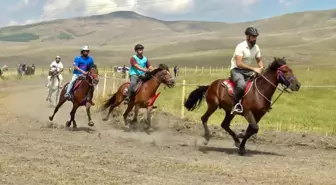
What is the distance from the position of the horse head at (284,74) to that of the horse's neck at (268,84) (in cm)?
9

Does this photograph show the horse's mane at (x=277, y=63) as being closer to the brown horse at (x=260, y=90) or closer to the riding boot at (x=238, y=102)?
the brown horse at (x=260, y=90)

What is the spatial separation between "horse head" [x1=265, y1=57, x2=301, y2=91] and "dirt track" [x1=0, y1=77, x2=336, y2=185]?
155 centimetres

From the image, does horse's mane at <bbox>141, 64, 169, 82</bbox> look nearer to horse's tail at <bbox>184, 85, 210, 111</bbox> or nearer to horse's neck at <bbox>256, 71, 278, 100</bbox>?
horse's tail at <bbox>184, 85, 210, 111</bbox>

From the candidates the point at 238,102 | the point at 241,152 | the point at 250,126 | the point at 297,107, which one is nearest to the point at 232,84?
the point at 238,102

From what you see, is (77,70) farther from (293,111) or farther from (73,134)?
(293,111)

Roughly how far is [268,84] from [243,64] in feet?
2.30

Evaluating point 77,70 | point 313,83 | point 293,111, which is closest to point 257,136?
point 77,70

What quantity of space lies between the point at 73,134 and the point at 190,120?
484cm

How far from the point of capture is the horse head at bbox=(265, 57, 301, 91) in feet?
38.2

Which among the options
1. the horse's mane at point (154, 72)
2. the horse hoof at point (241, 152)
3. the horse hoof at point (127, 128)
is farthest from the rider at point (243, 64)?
the horse hoof at point (127, 128)

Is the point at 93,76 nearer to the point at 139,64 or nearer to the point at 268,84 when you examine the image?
the point at 139,64

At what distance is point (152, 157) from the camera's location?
35.6 ft

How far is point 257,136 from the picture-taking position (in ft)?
49.7

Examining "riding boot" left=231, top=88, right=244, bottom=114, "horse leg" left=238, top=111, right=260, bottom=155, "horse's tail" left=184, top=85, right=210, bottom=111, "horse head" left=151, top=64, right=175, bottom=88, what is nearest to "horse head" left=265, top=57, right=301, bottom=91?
"riding boot" left=231, top=88, right=244, bottom=114
